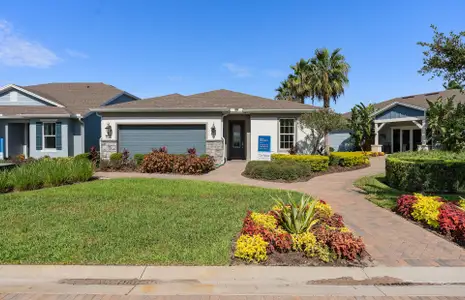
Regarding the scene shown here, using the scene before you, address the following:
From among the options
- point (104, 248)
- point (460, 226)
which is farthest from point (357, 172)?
point (104, 248)

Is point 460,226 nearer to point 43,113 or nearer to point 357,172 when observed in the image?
point 357,172

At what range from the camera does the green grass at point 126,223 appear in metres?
4.76

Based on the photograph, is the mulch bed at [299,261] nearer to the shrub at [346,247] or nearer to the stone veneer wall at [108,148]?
the shrub at [346,247]

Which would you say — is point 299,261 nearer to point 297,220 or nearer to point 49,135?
point 297,220

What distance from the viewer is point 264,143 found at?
709 inches

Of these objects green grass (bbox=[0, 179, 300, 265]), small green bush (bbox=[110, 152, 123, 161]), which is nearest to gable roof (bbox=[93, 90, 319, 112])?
small green bush (bbox=[110, 152, 123, 161])

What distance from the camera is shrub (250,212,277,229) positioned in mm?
5508

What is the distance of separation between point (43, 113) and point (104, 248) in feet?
54.1

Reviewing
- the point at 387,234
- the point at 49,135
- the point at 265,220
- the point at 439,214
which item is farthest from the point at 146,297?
the point at 49,135

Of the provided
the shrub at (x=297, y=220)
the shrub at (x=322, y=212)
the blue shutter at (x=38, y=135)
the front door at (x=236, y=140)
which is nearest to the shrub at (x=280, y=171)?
the shrub at (x=322, y=212)

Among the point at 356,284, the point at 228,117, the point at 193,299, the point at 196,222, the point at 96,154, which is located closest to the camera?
A: the point at 193,299

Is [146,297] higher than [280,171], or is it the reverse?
[280,171]

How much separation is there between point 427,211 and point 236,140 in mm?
13997

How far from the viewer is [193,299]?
364 centimetres
